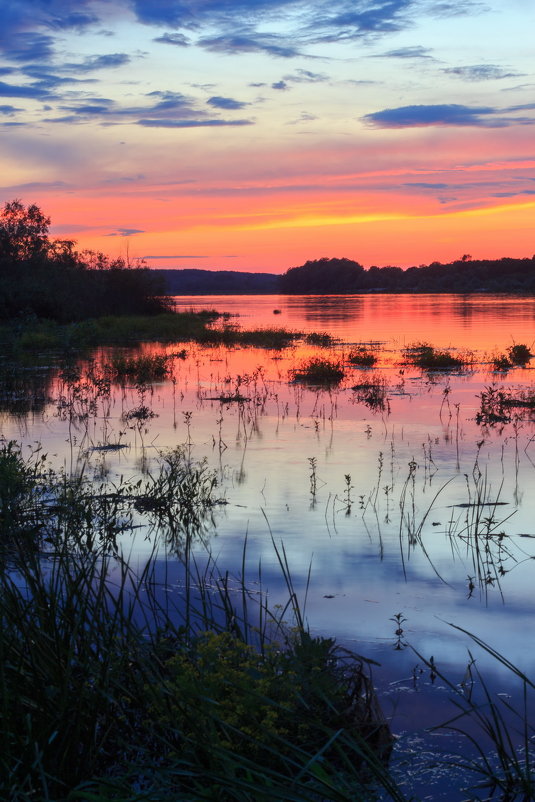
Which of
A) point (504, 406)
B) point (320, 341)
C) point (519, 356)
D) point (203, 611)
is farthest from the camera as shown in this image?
point (320, 341)

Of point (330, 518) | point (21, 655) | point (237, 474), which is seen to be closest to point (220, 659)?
point (21, 655)

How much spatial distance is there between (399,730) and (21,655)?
2440 mm

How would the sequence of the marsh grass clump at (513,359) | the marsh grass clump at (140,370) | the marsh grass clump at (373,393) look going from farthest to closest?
the marsh grass clump at (513,359) → the marsh grass clump at (140,370) → the marsh grass clump at (373,393)

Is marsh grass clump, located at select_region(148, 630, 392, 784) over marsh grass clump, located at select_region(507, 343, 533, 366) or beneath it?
beneath

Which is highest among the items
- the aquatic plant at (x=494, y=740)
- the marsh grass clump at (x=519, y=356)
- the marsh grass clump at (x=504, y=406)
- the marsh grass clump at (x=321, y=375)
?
the marsh grass clump at (x=519, y=356)

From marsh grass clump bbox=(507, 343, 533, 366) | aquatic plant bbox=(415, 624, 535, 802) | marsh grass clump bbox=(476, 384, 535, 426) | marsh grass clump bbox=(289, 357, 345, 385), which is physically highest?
marsh grass clump bbox=(507, 343, 533, 366)

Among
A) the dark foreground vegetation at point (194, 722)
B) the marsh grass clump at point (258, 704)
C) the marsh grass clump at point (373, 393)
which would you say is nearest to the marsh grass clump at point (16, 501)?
the dark foreground vegetation at point (194, 722)

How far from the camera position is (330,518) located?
10367mm

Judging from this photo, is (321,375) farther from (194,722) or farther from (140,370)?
(194,722)

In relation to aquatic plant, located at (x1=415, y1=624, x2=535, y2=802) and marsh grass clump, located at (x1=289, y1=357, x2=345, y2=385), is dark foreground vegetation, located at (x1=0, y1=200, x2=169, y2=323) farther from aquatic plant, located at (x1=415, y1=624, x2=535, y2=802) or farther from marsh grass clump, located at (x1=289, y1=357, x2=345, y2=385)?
aquatic plant, located at (x1=415, y1=624, x2=535, y2=802)

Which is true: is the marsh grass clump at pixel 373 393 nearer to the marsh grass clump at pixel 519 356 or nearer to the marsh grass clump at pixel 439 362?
the marsh grass clump at pixel 439 362

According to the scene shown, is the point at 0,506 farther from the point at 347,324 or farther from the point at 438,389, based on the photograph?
the point at 347,324

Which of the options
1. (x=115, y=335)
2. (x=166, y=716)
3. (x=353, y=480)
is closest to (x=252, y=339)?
(x=115, y=335)

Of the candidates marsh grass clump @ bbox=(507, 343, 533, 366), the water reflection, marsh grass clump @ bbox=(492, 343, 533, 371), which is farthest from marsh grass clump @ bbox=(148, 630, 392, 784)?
marsh grass clump @ bbox=(507, 343, 533, 366)
